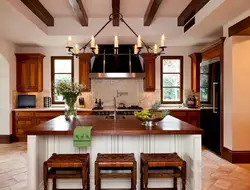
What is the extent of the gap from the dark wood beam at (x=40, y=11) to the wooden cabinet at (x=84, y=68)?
1.38 metres

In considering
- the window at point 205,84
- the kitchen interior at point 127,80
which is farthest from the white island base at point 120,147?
the window at point 205,84

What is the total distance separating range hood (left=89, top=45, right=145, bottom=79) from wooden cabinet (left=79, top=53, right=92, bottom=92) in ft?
0.48

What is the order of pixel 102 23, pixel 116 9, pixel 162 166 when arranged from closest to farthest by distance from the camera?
pixel 162 166 → pixel 116 9 → pixel 102 23

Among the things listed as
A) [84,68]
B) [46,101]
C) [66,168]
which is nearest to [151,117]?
[66,168]

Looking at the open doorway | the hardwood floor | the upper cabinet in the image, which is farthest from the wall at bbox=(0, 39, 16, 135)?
the hardwood floor

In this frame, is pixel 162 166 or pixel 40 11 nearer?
pixel 162 166

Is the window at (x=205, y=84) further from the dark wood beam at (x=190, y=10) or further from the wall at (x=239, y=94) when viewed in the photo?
the dark wood beam at (x=190, y=10)

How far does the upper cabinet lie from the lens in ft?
22.5

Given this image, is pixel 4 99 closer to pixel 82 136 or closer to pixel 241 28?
pixel 82 136

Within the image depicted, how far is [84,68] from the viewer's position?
22.2 feet

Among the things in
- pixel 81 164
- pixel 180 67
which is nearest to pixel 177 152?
pixel 81 164

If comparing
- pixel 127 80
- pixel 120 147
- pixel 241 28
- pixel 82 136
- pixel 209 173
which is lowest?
pixel 209 173

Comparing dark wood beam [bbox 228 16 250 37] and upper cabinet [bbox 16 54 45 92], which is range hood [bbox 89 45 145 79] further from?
dark wood beam [bbox 228 16 250 37]

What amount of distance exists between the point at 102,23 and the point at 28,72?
2623 millimetres
